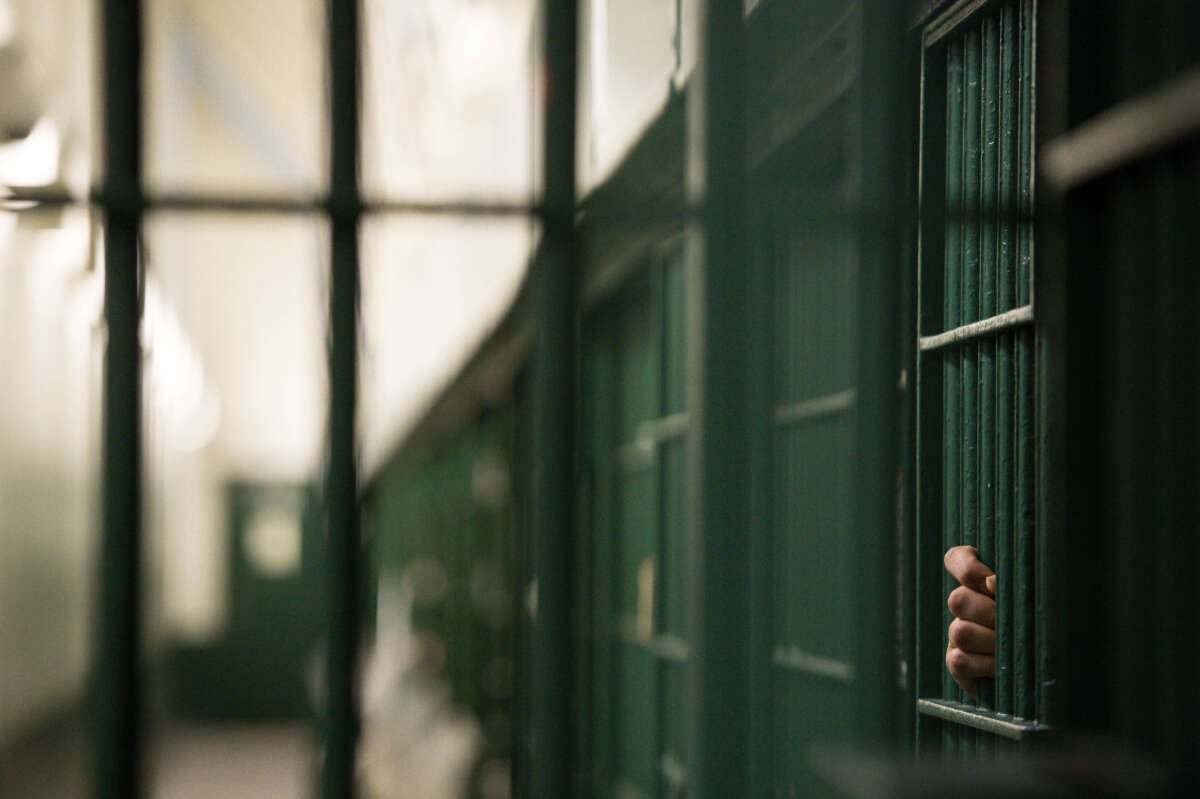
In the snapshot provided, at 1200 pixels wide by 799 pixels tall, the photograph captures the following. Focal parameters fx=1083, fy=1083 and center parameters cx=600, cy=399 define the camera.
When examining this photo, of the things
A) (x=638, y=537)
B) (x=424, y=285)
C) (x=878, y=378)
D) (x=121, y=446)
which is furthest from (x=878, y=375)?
(x=638, y=537)

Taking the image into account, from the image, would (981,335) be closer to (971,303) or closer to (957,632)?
(971,303)

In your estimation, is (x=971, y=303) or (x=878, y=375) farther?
(x=971, y=303)

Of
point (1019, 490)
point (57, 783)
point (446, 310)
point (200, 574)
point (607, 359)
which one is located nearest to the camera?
point (57, 783)

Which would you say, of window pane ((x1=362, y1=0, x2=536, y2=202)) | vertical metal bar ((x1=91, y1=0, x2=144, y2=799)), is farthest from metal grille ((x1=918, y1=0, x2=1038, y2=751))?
vertical metal bar ((x1=91, y1=0, x2=144, y2=799))

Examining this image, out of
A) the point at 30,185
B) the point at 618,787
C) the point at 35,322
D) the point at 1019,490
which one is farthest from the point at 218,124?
the point at 618,787

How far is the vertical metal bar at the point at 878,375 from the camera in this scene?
6.15ft

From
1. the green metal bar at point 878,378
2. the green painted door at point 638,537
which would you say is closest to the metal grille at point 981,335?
the green metal bar at point 878,378

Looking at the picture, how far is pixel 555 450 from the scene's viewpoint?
1.82 meters

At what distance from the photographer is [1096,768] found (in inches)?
65.5

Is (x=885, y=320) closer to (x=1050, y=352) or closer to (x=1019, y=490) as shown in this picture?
(x=1050, y=352)

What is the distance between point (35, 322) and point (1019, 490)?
7.09 feet

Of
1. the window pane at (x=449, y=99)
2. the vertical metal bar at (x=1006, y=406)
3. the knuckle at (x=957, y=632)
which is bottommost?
the knuckle at (x=957, y=632)

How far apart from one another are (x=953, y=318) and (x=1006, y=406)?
251mm

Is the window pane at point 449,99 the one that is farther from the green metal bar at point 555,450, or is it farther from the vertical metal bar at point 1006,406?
the vertical metal bar at point 1006,406
